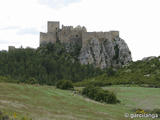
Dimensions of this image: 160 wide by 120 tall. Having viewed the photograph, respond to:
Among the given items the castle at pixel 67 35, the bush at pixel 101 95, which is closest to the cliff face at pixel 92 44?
the castle at pixel 67 35

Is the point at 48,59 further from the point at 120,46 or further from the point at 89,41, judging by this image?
the point at 120,46

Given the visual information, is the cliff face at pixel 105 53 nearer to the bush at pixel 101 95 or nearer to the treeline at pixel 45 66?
the treeline at pixel 45 66

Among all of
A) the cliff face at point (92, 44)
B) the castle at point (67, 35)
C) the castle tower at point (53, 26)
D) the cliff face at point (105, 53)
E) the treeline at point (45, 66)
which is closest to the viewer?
the treeline at point (45, 66)

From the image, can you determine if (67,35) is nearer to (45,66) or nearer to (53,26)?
(53,26)

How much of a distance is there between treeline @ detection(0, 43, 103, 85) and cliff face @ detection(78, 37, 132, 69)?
4.94 m

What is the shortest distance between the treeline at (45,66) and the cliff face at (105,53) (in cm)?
494

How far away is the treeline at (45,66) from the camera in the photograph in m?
66.1

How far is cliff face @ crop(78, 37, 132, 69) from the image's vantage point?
87000 mm

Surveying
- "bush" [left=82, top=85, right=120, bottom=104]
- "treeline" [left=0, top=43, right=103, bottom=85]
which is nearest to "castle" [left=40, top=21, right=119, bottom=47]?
"treeline" [left=0, top=43, right=103, bottom=85]

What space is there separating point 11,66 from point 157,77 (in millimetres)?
42296

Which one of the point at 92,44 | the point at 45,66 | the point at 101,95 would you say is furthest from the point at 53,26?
the point at 101,95

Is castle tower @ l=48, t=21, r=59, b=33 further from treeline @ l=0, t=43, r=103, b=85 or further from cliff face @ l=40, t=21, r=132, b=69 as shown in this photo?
treeline @ l=0, t=43, r=103, b=85

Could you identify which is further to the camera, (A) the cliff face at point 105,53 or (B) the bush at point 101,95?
(A) the cliff face at point 105,53

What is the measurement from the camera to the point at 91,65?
3238 inches
